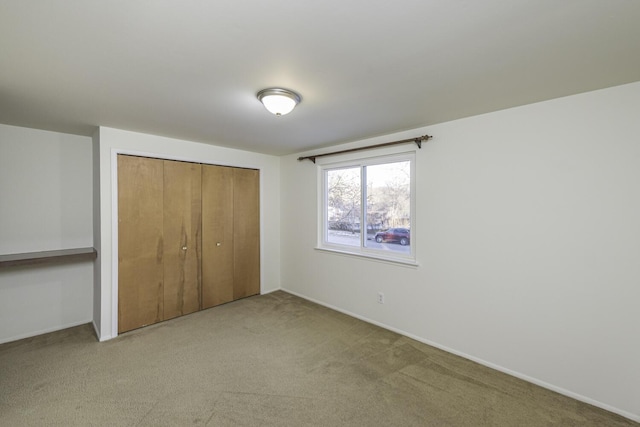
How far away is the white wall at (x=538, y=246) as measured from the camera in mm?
1979

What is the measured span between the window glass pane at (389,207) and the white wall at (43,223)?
3.55 metres

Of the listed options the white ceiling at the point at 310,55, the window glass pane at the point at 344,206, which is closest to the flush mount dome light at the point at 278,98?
the white ceiling at the point at 310,55

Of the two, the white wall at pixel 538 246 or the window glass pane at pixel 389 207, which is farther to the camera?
the window glass pane at pixel 389 207

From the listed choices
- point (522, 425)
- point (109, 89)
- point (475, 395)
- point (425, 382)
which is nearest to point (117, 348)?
point (109, 89)

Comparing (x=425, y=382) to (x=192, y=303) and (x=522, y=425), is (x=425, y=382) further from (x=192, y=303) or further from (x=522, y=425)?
(x=192, y=303)

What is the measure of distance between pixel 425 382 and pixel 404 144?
7.59 ft

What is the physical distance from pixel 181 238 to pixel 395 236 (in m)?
2.71

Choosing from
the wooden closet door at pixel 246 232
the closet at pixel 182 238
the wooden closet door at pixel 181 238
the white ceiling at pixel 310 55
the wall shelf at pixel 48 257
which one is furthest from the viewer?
the wooden closet door at pixel 246 232

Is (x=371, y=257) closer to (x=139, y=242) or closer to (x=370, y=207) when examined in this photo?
(x=370, y=207)

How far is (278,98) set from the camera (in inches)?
80.2

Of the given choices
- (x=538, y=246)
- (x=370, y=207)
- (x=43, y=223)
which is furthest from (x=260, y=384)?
(x=43, y=223)

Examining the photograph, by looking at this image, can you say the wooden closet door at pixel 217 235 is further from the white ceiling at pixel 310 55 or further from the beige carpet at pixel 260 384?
the white ceiling at pixel 310 55

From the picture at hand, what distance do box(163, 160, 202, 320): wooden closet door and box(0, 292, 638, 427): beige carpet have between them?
48 cm

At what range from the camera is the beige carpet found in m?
1.92
